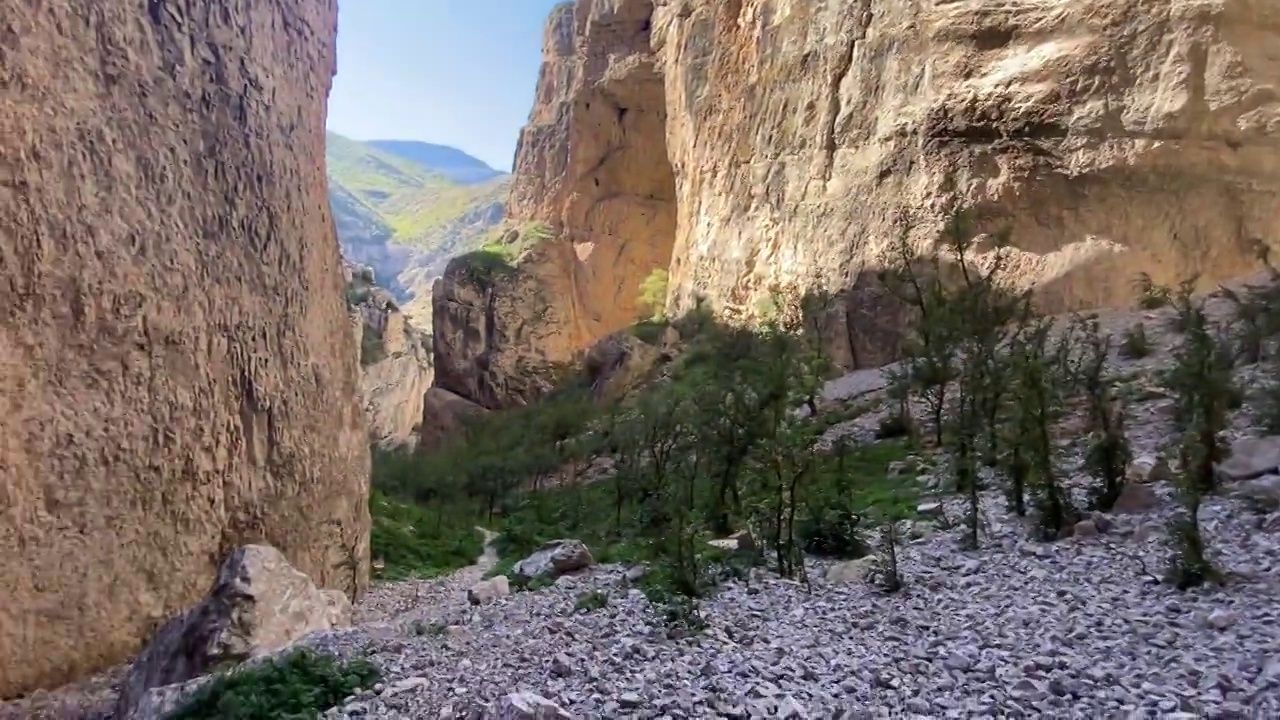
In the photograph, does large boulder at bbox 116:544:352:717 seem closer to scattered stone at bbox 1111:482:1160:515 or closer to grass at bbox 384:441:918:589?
grass at bbox 384:441:918:589

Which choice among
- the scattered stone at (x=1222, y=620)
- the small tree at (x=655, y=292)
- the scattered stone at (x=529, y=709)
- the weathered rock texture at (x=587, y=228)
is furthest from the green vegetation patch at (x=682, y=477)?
the small tree at (x=655, y=292)

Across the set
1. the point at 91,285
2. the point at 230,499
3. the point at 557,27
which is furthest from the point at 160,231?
the point at 557,27

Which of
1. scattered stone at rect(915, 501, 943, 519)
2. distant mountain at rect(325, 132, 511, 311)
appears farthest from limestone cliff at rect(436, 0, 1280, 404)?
distant mountain at rect(325, 132, 511, 311)

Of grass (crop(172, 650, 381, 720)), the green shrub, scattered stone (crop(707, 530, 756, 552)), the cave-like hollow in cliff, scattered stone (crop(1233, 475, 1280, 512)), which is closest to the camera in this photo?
grass (crop(172, 650, 381, 720))

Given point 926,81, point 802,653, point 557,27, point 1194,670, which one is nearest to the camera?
point 1194,670

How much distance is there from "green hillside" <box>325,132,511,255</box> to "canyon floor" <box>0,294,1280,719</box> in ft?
311

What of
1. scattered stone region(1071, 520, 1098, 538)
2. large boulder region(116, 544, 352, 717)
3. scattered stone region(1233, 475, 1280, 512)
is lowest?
large boulder region(116, 544, 352, 717)

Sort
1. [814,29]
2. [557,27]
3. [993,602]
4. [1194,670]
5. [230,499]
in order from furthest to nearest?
[557,27] → [814,29] → [230,499] → [993,602] → [1194,670]

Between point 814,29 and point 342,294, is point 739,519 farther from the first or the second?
point 814,29

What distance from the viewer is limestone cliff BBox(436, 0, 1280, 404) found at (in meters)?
19.1

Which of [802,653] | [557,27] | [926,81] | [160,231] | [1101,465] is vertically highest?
[557,27]

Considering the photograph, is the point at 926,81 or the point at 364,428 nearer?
the point at 364,428

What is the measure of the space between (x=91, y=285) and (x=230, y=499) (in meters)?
2.63

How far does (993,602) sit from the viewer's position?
5.73m
